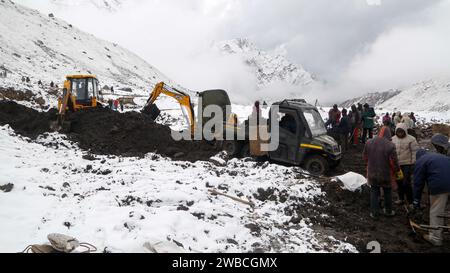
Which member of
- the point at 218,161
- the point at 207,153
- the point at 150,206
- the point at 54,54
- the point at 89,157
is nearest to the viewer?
the point at 150,206

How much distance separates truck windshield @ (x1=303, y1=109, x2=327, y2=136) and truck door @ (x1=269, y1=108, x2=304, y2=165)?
0.36 metres

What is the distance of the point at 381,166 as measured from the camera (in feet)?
20.3

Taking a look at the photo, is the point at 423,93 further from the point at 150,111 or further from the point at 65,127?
the point at 65,127

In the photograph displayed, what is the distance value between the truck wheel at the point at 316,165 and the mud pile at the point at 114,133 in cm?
366

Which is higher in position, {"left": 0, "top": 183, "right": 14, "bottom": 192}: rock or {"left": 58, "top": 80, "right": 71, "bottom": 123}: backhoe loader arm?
{"left": 58, "top": 80, "right": 71, "bottom": 123}: backhoe loader arm

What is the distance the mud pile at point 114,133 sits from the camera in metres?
11.7

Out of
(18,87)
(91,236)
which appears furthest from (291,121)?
(18,87)

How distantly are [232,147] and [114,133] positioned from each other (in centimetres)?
569

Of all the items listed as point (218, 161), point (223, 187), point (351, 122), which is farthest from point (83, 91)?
point (351, 122)

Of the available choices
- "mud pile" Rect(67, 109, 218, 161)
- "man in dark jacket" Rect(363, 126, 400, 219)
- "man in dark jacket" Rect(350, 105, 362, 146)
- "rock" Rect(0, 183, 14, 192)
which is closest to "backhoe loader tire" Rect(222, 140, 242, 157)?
"mud pile" Rect(67, 109, 218, 161)

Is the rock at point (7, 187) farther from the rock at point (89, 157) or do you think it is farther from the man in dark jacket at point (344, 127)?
the man in dark jacket at point (344, 127)

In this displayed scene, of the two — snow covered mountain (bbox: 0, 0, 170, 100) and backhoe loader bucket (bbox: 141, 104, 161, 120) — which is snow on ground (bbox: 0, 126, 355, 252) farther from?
snow covered mountain (bbox: 0, 0, 170, 100)

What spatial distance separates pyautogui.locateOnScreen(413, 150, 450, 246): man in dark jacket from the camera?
5188mm

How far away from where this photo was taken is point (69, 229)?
16.6 ft
